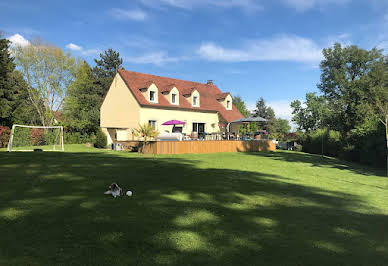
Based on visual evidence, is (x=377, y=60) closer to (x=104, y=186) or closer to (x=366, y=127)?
(x=366, y=127)

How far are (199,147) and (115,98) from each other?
45.6 feet

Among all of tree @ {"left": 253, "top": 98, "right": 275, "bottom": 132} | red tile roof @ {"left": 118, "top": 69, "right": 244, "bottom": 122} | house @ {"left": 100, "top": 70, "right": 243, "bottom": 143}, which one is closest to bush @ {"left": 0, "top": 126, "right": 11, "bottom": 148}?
house @ {"left": 100, "top": 70, "right": 243, "bottom": 143}

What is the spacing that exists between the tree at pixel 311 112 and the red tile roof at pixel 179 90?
88.4 feet

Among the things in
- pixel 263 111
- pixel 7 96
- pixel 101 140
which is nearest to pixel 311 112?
pixel 263 111

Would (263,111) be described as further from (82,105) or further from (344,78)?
(82,105)

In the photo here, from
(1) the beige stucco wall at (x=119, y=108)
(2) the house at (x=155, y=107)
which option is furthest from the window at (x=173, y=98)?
(1) the beige stucco wall at (x=119, y=108)

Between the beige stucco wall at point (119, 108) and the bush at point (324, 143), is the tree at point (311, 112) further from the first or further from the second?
the beige stucco wall at point (119, 108)

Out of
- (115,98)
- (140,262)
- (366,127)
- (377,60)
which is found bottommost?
(140,262)

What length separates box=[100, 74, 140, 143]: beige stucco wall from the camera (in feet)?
94.7

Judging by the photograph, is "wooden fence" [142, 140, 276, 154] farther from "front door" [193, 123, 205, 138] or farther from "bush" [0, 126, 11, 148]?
"bush" [0, 126, 11, 148]

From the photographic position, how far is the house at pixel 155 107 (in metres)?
29.0

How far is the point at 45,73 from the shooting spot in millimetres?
39906

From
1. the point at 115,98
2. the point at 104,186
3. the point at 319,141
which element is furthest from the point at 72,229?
the point at 319,141

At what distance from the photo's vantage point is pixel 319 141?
117 ft
